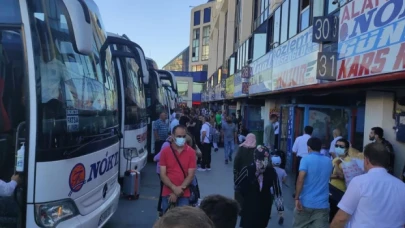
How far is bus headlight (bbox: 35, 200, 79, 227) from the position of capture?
12.1 feet

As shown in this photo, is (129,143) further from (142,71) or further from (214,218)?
(214,218)

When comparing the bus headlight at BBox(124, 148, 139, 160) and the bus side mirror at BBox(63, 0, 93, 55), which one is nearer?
the bus side mirror at BBox(63, 0, 93, 55)

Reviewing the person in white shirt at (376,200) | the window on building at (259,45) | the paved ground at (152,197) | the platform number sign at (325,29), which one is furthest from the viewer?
the window on building at (259,45)

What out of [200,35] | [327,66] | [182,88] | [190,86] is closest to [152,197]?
[327,66]

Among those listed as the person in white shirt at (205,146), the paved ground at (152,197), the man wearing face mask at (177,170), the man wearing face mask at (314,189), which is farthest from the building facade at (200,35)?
the man wearing face mask at (314,189)

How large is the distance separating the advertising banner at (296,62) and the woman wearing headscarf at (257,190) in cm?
420

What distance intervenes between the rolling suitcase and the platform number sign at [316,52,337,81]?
4.14 m

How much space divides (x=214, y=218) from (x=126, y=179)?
17.9 feet

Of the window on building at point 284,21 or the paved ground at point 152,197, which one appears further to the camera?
the window on building at point 284,21

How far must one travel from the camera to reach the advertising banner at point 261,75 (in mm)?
14141

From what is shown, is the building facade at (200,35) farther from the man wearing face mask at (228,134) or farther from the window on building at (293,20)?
the window on building at (293,20)

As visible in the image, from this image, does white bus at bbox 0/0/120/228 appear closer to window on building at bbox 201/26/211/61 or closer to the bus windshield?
the bus windshield

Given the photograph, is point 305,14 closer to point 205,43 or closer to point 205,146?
point 205,146

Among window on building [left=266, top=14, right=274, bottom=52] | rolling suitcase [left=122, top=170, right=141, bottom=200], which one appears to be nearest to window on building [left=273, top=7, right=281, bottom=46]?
window on building [left=266, top=14, right=274, bottom=52]
